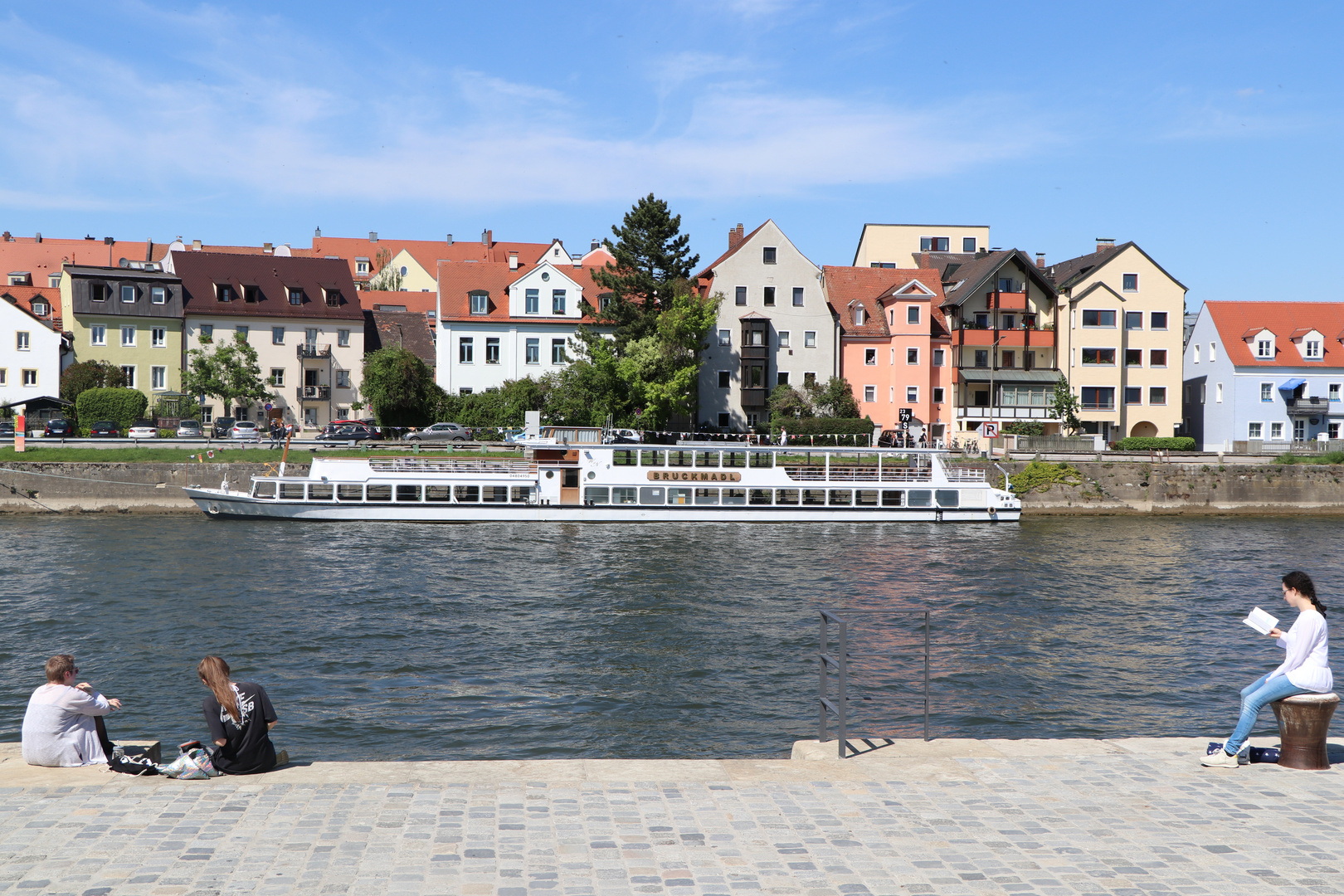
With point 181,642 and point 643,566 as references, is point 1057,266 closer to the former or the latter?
point 643,566

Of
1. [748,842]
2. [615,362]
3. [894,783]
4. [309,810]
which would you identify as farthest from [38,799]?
[615,362]

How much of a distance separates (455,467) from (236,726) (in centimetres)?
3919

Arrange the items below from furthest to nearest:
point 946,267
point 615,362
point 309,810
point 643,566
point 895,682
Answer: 1. point 946,267
2. point 615,362
3. point 643,566
4. point 895,682
5. point 309,810

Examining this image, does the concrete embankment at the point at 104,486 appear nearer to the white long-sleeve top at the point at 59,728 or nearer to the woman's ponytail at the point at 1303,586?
the white long-sleeve top at the point at 59,728

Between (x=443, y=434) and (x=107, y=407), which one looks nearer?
(x=107, y=407)

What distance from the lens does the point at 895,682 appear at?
19656 millimetres

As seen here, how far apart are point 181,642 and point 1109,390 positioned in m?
63.7

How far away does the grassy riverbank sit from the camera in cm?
5062

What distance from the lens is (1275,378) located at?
70.8 meters

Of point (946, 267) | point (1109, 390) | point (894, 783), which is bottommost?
point (894, 783)

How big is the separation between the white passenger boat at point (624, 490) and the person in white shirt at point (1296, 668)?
35.7 meters

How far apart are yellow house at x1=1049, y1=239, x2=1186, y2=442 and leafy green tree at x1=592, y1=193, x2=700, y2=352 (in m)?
26.7

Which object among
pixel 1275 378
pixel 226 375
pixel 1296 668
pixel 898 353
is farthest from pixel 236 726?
pixel 1275 378

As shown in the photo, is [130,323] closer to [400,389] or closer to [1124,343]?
[400,389]
